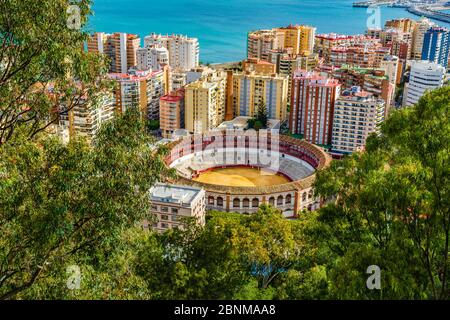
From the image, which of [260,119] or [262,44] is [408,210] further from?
[262,44]

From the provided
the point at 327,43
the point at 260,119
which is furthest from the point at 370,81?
the point at 327,43

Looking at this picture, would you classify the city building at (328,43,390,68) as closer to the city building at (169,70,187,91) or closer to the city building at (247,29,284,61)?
the city building at (247,29,284,61)

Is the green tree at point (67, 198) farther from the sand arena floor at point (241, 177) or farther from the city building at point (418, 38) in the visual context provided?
the city building at point (418, 38)

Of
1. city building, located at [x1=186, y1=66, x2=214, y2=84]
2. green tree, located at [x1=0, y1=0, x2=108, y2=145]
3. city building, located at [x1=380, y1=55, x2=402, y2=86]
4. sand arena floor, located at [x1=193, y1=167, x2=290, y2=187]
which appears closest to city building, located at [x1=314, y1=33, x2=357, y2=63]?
city building, located at [x1=380, y1=55, x2=402, y2=86]
